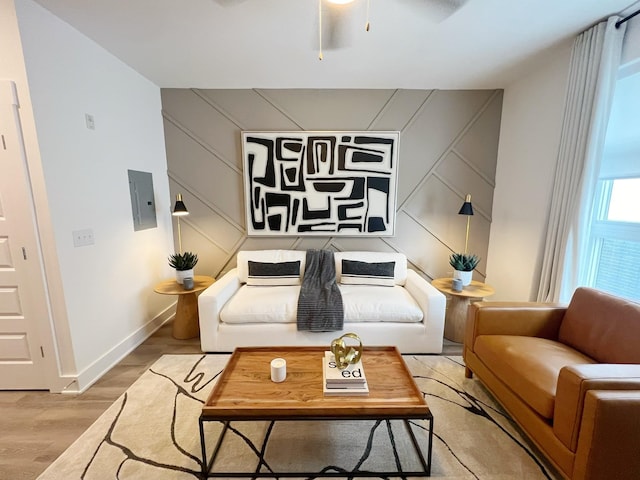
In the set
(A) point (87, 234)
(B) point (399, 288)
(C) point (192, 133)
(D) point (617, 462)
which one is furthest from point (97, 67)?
(D) point (617, 462)

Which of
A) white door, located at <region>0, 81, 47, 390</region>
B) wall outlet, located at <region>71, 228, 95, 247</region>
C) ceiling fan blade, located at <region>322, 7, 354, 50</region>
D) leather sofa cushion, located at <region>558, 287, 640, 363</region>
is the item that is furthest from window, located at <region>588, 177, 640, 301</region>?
white door, located at <region>0, 81, 47, 390</region>

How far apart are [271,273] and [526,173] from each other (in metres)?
2.89

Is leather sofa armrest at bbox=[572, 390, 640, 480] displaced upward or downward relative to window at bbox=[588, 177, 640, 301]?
downward

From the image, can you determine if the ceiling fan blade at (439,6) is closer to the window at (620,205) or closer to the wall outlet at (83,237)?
the window at (620,205)

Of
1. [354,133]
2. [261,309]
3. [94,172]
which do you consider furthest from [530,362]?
[94,172]

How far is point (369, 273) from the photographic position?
3.07 metres

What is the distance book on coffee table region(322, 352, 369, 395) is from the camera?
151 cm

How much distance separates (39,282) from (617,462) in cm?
344

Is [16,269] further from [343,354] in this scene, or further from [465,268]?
[465,268]

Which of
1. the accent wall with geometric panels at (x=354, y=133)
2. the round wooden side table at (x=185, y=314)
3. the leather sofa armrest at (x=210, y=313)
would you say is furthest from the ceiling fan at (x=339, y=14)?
the round wooden side table at (x=185, y=314)

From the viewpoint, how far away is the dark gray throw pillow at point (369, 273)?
3.07m

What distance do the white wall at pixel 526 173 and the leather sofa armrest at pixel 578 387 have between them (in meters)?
1.52

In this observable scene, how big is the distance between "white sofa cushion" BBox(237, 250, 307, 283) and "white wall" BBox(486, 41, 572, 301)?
2.32 m

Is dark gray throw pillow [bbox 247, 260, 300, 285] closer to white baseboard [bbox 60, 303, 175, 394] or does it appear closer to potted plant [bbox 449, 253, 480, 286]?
white baseboard [bbox 60, 303, 175, 394]
